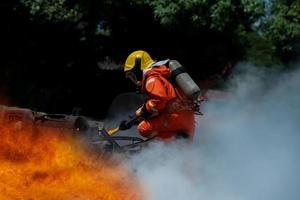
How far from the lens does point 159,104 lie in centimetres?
689

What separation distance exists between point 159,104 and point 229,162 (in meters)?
1.14

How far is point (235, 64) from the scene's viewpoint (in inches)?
626

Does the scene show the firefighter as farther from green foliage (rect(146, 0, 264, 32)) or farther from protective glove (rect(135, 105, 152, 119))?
green foliage (rect(146, 0, 264, 32))

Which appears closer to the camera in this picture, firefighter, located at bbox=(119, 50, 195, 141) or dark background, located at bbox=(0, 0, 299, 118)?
firefighter, located at bbox=(119, 50, 195, 141)

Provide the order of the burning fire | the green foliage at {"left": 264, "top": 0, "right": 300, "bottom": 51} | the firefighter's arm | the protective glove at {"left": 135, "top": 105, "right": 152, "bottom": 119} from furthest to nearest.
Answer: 1. the green foliage at {"left": 264, "top": 0, "right": 300, "bottom": 51}
2. the protective glove at {"left": 135, "top": 105, "right": 152, "bottom": 119}
3. the firefighter's arm
4. the burning fire

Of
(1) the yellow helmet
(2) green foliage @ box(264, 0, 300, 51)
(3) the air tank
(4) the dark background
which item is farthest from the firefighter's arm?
(2) green foliage @ box(264, 0, 300, 51)

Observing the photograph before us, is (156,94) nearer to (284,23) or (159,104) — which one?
(159,104)

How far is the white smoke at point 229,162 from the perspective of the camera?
265 inches

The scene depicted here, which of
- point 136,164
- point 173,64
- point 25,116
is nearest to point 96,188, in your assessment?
point 136,164

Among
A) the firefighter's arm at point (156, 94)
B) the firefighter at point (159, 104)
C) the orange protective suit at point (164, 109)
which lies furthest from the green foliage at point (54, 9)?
the firefighter's arm at point (156, 94)

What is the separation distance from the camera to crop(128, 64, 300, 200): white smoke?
6.74 m

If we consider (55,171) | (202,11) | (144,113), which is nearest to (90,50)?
(202,11)

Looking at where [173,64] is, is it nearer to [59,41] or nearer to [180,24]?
[180,24]

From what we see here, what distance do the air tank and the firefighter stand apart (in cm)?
8
